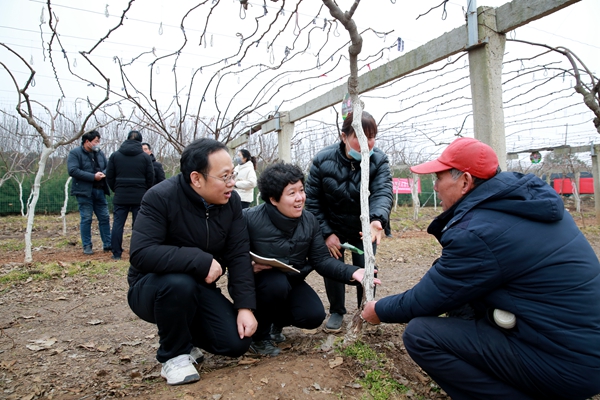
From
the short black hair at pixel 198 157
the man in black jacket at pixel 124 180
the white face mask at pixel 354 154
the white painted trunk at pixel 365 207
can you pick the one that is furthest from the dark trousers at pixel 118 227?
the white painted trunk at pixel 365 207

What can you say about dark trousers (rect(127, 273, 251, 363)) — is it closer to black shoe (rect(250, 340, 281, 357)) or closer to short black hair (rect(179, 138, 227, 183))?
black shoe (rect(250, 340, 281, 357))

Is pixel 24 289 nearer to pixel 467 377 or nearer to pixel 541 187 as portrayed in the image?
pixel 467 377

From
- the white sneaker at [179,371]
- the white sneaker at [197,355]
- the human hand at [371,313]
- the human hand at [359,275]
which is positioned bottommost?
the white sneaker at [197,355]

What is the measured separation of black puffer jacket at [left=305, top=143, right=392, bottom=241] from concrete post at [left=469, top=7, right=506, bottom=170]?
0.94m

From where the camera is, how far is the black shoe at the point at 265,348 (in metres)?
2.43

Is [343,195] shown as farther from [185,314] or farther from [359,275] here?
[185,314]

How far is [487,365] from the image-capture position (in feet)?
5.24

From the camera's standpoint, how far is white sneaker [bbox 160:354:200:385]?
6.49 feet

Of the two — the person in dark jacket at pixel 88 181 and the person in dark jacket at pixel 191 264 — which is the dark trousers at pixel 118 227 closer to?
the person in dark jacket at pixel 88 181

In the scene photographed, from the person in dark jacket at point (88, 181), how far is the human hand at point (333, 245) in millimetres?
4306

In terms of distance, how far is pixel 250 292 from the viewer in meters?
2.23

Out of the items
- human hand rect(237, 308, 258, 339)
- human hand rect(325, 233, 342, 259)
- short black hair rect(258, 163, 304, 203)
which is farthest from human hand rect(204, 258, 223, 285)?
human hand rect(325, 233, 342, 259)

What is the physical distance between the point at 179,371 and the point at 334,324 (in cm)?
121

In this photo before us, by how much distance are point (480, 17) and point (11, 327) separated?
439 centimetres
